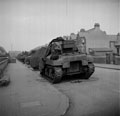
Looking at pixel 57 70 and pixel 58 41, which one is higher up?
pixel 58 41

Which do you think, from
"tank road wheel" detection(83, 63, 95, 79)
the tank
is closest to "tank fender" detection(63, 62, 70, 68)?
the tank

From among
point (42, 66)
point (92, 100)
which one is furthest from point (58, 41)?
point (92, 100)

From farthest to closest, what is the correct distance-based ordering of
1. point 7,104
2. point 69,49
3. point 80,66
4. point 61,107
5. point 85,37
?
point 85,37 → point 69,49 → point 80,66 → point 7,104 → point 61,107

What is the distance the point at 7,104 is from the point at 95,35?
1354 inches

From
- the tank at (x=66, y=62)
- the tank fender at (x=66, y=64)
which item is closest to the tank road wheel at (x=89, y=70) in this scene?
the tank at (x=66, y=62)

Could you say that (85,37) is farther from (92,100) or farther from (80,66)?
(92,100)

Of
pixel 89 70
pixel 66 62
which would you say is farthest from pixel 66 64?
pixel 89 70

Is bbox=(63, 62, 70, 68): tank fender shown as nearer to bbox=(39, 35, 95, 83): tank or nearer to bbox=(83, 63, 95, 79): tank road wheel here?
bbox=(39, 35, 95, 83): tank

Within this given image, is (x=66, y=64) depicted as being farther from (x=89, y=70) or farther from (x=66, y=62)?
(x=89, y=70)

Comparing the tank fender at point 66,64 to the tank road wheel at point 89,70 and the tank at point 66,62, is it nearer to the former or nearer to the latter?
the tank at point 66,62

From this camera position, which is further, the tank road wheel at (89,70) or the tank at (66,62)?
the tank road wheel at (89,70)

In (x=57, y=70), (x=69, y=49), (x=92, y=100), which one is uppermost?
(x=69, y=49)

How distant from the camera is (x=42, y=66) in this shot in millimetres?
8492

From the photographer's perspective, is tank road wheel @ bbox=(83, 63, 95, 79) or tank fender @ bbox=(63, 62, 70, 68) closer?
tank fender @ bbox=(63, 62, 70, 68)
